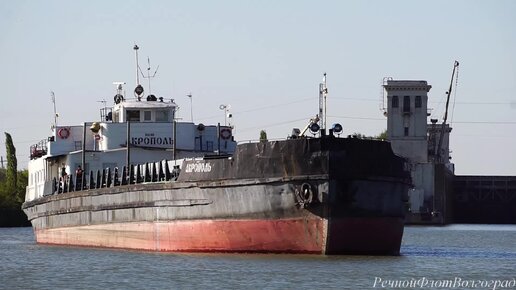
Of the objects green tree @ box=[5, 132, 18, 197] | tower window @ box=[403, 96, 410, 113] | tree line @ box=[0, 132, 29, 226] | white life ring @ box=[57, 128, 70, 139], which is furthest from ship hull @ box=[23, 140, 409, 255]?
tower window @ box=[403, 96, 410, 113]

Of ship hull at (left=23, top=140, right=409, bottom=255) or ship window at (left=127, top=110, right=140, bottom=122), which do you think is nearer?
ship hull at (left=23, top=140, right=409, bottom=255)

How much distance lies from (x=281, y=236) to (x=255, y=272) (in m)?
4.56

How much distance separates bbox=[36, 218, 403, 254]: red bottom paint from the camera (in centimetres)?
3762

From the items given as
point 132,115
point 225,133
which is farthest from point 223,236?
point 132,115

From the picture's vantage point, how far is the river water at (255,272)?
31594 mm

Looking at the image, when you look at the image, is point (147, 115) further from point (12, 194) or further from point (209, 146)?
point (12, 194)

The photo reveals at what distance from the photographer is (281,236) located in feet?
125

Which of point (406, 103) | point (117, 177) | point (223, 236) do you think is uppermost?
point (406, 103)

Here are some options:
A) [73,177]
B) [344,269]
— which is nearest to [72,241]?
[73,177]

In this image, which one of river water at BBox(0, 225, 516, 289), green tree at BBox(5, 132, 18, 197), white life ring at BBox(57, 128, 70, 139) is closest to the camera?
river water at BBox(0, 225, 516, 289)

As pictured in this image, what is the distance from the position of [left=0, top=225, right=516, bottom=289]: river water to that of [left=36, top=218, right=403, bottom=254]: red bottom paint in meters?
0.41

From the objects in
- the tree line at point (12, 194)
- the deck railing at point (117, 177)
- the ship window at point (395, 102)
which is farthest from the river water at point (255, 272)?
the ship window at point (395, 102)

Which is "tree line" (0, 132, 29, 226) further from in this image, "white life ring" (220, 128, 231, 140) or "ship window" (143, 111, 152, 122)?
"white life ring" (220, 128, 231, 140)

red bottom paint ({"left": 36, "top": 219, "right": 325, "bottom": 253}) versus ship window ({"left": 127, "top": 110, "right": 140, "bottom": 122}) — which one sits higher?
ship window ({"left": 127, "top": 110, "right": 140, "bottom": 122})
